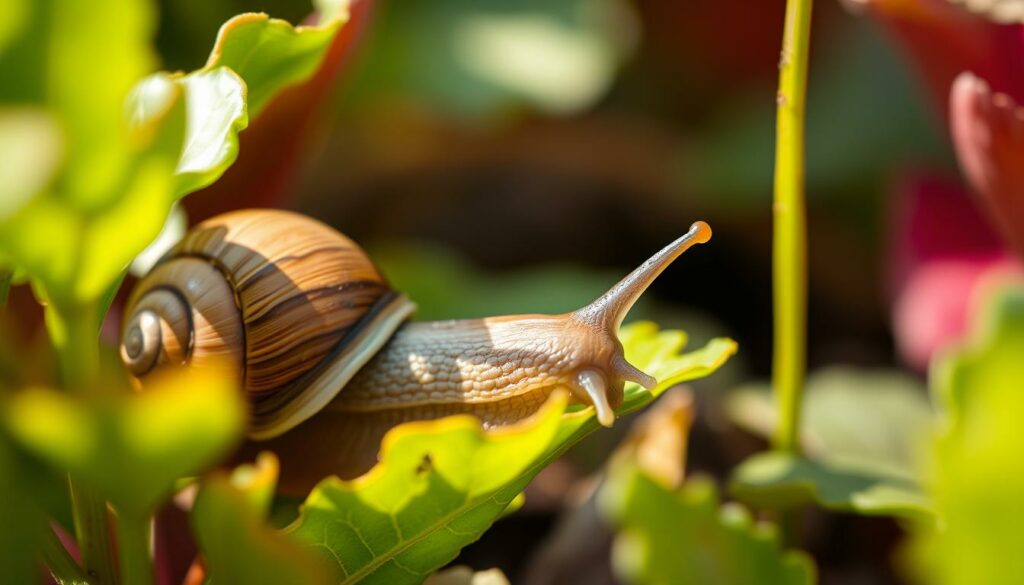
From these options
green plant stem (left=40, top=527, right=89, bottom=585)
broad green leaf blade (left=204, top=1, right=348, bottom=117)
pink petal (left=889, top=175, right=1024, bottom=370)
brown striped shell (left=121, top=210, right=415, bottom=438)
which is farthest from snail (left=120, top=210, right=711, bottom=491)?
pink petal (left=889, top=175, right=1024, bottom=370)

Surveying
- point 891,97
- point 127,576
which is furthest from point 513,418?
point 891,97

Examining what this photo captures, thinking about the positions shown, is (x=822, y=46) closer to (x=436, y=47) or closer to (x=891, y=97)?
(x=891, y=97)

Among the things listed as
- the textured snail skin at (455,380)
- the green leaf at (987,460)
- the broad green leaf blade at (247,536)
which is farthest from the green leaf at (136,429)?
the textured snail skin at (455,380)

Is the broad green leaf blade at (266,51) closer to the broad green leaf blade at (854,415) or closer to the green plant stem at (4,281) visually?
the green plant stem at (4,281)

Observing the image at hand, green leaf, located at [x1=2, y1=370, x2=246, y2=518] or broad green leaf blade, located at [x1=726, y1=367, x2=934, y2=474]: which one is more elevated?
green leaf, located at [x1=2, y1=370, x2=246, y2=518]

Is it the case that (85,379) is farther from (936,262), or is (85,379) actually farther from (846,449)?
(936,262)

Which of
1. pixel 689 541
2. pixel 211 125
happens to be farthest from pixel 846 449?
pixel 211 125

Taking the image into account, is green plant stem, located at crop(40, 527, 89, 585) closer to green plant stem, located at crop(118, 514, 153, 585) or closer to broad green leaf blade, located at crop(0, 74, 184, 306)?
green plant stem, located at crop(118, 514, 153, 585)
